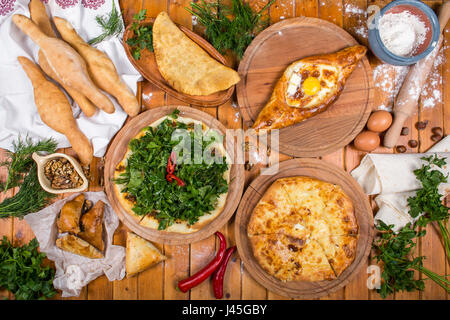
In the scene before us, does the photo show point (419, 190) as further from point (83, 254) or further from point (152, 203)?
point (83, 254)

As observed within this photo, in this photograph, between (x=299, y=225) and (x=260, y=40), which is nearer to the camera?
(x=299, y=225)

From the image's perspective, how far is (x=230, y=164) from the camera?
8.16ft

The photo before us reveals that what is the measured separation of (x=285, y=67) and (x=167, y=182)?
136cm

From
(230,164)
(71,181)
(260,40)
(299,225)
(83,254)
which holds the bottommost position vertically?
(83,254)

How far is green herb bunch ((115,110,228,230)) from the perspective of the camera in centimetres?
235

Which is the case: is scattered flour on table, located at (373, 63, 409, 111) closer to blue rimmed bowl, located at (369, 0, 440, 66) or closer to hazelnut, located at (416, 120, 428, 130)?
blue rimmed bowl, located at (369, 0, 440, 66)

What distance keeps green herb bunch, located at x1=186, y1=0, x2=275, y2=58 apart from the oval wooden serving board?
2.04 feet

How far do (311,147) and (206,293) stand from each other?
1.52 metres

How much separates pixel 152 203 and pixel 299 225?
1.15m

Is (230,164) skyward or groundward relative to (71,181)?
skyward

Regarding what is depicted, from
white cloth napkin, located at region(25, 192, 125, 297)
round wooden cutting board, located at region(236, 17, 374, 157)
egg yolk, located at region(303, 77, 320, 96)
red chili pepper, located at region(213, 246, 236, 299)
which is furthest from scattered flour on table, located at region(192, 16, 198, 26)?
red chili pepper, located at region(213, 246, 236, 299)

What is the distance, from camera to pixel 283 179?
243 centimetres

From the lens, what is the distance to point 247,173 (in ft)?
8.61
